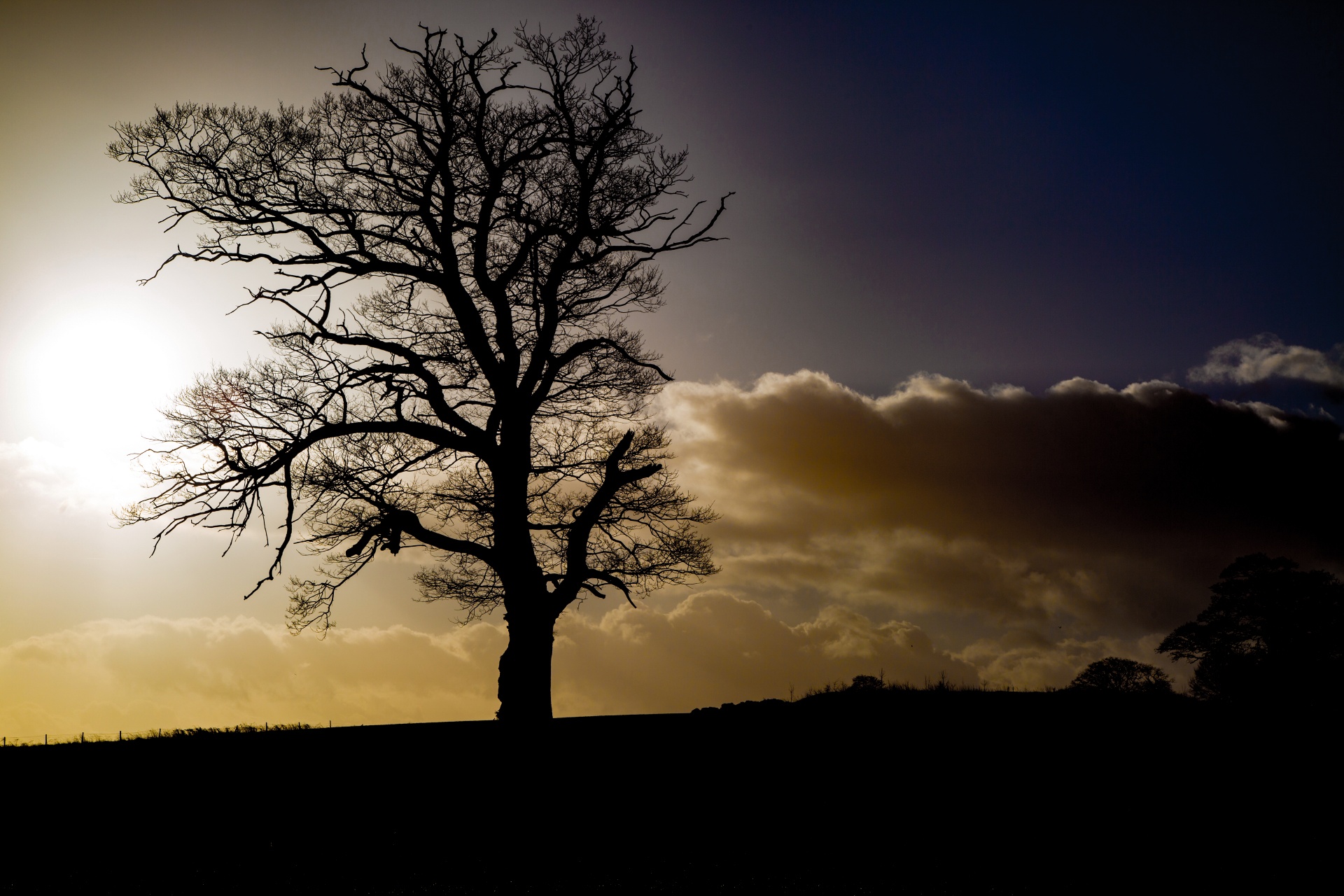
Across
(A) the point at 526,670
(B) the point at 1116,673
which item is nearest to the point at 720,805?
(A) the point at 526,670

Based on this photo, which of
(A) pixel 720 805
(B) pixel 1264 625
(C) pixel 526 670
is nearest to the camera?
(A) pixel 720 805

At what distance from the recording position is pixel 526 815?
948 centimetres

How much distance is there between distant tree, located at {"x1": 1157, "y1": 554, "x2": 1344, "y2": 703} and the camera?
23578mm

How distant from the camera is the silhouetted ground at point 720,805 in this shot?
8047mm

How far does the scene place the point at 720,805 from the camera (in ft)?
31.6

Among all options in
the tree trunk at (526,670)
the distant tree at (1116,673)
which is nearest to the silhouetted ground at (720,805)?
the tree trunk at (526,670)

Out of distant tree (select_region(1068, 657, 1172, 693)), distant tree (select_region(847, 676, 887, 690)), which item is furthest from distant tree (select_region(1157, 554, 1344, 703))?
distant tree (select_region(847, 676, 887, 690))

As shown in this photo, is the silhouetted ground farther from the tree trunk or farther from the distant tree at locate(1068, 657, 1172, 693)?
the distant tree at locate(1068, 657, 1172, 693)

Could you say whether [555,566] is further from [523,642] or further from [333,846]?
[333,846]

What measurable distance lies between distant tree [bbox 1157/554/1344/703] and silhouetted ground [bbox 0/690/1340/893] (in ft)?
44.2

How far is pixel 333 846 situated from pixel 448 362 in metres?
8.38

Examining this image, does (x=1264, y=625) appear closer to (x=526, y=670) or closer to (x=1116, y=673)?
(x=1116, y=673)

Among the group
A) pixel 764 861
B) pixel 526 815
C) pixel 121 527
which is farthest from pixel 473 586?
pixel 764 861

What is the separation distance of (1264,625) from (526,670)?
22.4 m
